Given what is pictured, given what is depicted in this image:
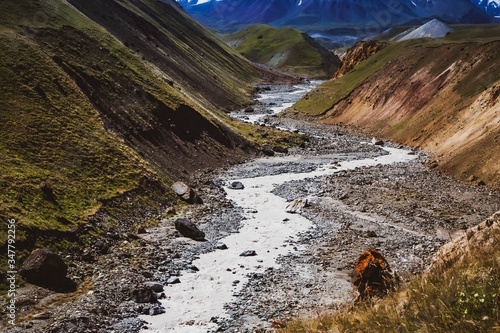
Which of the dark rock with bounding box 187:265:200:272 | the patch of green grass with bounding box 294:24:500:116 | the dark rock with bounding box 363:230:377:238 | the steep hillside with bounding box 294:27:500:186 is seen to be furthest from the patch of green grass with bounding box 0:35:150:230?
the patch of green grass with bounding box 294:24:500:116

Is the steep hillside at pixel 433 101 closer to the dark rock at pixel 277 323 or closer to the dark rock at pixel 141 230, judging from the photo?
the dark rock at pixel 277 323

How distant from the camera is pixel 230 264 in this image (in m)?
22.7

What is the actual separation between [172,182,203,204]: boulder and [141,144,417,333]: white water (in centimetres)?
371

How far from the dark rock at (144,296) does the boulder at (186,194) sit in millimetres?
15919

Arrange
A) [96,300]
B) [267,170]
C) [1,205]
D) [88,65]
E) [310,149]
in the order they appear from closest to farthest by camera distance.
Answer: [96,300] < [1,205] < [88,65] < [267,170] < [310,149]

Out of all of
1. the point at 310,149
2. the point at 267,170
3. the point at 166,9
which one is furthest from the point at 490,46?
the point at 166,9

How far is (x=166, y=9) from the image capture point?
16038cm

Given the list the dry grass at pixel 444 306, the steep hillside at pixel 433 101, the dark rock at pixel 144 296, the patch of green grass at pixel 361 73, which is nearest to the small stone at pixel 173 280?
the dark rock at pixel 144 296

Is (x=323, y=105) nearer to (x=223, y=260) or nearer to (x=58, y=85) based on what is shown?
(x=58, y=85)

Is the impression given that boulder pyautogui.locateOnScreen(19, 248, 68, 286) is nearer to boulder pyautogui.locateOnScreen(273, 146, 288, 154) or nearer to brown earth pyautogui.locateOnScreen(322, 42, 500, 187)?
brown earth pyautogui.locateOnScreen(322, 42, 500, 187)

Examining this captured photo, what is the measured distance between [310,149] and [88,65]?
34108mm

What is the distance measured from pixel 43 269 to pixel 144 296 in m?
5.14

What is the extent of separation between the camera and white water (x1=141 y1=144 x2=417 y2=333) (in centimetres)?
1717

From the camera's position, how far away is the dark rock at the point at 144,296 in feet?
59.9
